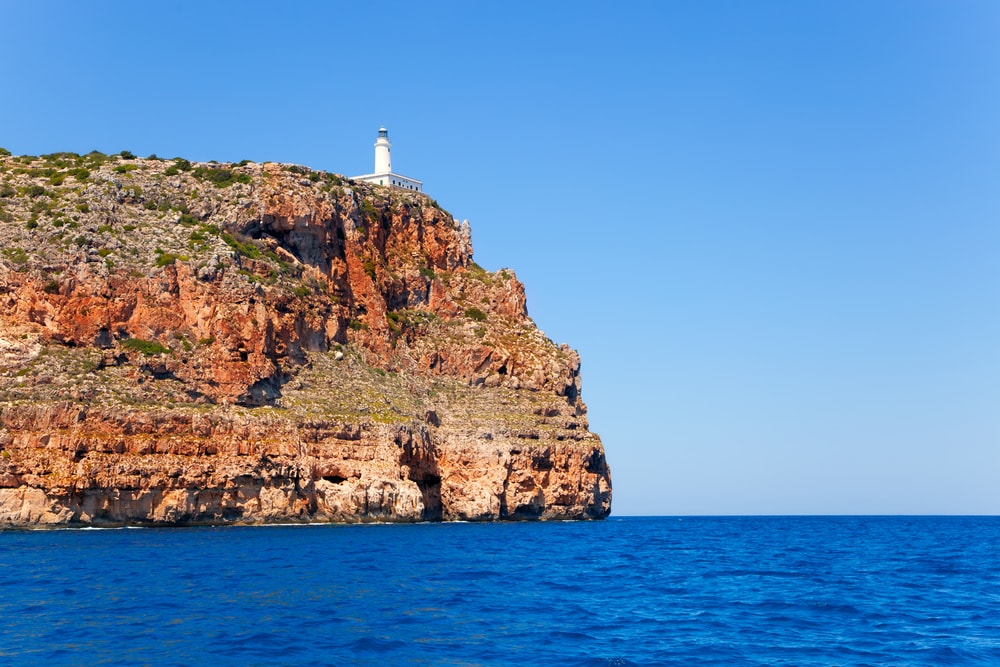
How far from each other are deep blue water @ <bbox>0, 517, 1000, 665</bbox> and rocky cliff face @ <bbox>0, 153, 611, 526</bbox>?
15.0m

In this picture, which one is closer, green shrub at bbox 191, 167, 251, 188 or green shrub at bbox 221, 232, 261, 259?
green shrub at bbox 221, 232, 261, 259

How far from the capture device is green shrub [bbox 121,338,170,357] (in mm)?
81500

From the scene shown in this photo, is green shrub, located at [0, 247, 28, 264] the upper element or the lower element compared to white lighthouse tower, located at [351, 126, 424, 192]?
lower

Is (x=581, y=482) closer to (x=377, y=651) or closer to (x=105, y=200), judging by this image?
(x=105, y=200)

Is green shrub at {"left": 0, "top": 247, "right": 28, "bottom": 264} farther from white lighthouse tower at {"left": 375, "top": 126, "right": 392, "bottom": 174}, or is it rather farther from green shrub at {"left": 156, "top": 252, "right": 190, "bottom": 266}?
white lighthouse tower at {"left": 375, "top": 126, "right": 392, "bottom": 174}

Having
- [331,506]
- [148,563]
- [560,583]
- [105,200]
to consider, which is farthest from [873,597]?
[105,200]

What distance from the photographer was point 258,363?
85.2 meters

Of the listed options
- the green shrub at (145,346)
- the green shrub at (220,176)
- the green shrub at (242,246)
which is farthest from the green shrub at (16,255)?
the green shrub at (220,176)

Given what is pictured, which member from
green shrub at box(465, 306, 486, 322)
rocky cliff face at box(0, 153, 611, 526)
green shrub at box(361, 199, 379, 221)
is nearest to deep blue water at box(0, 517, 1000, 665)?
rocky cliff face at box(0, 153, 611, 526)

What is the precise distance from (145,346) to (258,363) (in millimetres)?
8694

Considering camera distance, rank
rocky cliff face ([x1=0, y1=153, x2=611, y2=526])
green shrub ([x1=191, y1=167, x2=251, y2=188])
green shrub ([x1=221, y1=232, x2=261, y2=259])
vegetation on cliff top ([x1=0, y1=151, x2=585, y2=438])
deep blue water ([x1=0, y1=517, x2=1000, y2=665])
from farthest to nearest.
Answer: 1. green shrub ([x1=191, y1=167, x2=251, y2=188])
2. green shrub ([x1=221, y1=232, x2=261, y2=259])
3. vegetation on cliff top ([x1=0, y1=151, x2=585, y2=438])
4. rocky cliff face ([x1=0, y1=153, x2=611, y2=526])
5. deep blue water ([x1=0, y1=517, x2=1000, y2=665])

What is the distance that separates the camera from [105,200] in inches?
3583

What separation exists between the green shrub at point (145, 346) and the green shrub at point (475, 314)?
122 ft

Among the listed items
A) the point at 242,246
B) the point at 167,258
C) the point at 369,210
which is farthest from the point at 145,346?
the point at 369,210
